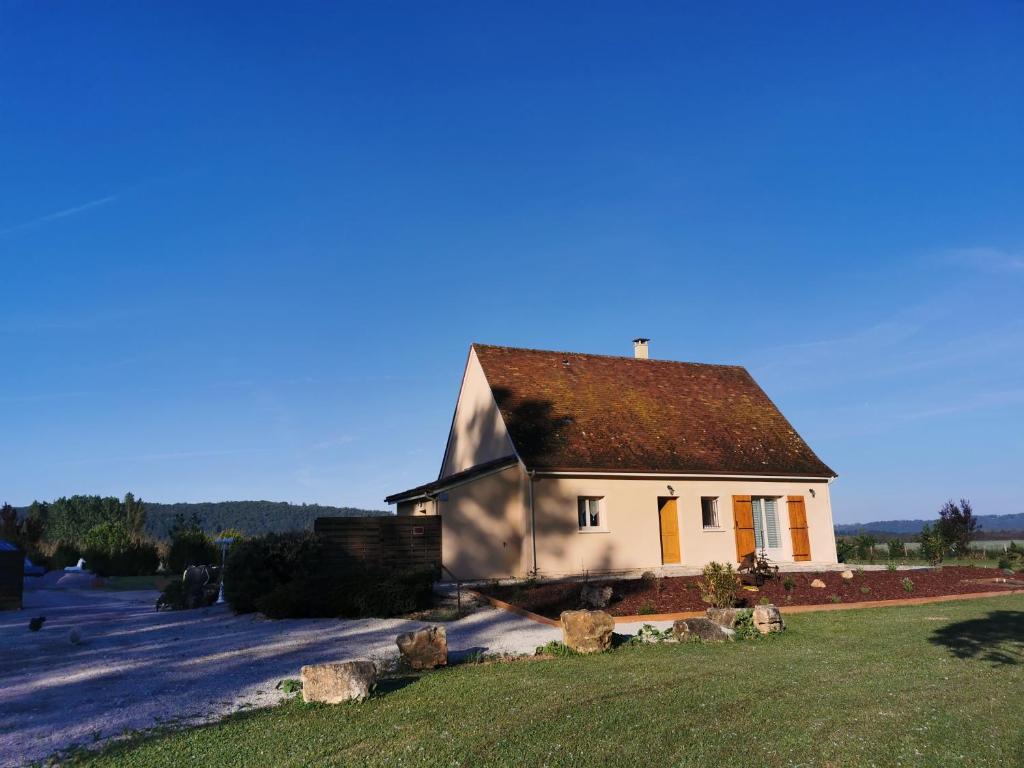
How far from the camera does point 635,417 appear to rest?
69.4 ft

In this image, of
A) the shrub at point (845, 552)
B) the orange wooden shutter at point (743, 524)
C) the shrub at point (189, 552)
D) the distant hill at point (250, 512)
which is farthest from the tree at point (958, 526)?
the distant hill at point (250, 512)

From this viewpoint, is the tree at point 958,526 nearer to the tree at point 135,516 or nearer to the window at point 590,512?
the window at point 590,512

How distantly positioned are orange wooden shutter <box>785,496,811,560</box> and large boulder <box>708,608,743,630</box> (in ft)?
38.7

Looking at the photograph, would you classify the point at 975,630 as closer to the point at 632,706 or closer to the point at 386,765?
the point at 632,706

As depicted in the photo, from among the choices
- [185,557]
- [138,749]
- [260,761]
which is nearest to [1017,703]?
[260,761]

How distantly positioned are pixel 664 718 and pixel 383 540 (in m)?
12.4

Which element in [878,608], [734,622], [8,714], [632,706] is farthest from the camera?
[878,608]

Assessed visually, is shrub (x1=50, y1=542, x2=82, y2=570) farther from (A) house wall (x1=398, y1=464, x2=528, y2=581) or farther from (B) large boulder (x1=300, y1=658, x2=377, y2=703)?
(B) large boulder (x1=300, y1=658, x2=377, y2=703)

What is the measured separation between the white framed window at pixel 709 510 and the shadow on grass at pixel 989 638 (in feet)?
28.1

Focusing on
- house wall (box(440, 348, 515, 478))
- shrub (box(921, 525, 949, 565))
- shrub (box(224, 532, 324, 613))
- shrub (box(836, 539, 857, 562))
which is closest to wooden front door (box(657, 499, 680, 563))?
house wall (box(440, 348, 515, 478))

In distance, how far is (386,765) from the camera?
464cm

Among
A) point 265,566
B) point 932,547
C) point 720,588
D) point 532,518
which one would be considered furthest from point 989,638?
point 932,547

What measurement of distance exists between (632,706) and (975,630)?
711 cm

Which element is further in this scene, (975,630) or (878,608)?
(878,608)
